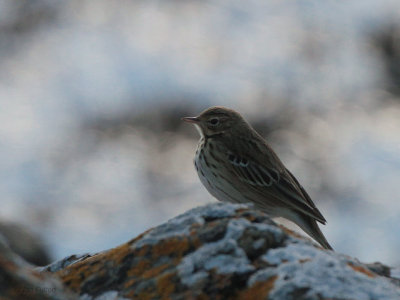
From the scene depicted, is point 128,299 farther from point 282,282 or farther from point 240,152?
point 240,152

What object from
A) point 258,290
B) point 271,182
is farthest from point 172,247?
point 271,182

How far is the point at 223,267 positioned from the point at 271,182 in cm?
455

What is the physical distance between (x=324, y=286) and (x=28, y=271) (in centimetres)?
140

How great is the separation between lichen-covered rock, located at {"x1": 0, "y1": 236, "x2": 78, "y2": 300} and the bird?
4.63m

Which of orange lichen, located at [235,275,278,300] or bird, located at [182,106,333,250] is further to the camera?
bird, located at [182,106,333,250]

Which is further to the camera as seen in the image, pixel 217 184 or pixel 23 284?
pixel 217 184

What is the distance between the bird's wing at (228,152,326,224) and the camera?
332 inches

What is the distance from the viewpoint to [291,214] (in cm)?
846

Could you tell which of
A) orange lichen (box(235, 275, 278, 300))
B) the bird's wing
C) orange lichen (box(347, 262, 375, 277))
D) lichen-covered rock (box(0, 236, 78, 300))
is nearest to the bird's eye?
the bird's wing

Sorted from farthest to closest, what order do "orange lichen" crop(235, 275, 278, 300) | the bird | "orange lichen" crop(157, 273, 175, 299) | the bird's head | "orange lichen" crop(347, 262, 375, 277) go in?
the bird's head
the bird
"orange lichen" crop(347, 262, 375, 277)
"orange lichen" crop(157, 273, 175, 299)
"orange lichen" crop(235, 275, 278, 300)

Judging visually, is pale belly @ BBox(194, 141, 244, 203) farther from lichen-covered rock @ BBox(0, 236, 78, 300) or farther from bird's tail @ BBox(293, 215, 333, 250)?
lichen-covered rock @ BBox(0, 236, 78, 300)

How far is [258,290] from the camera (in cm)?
399

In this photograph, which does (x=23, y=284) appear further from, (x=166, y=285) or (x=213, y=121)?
(x=213, y=121)

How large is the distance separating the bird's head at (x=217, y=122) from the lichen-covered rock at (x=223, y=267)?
448 cm
